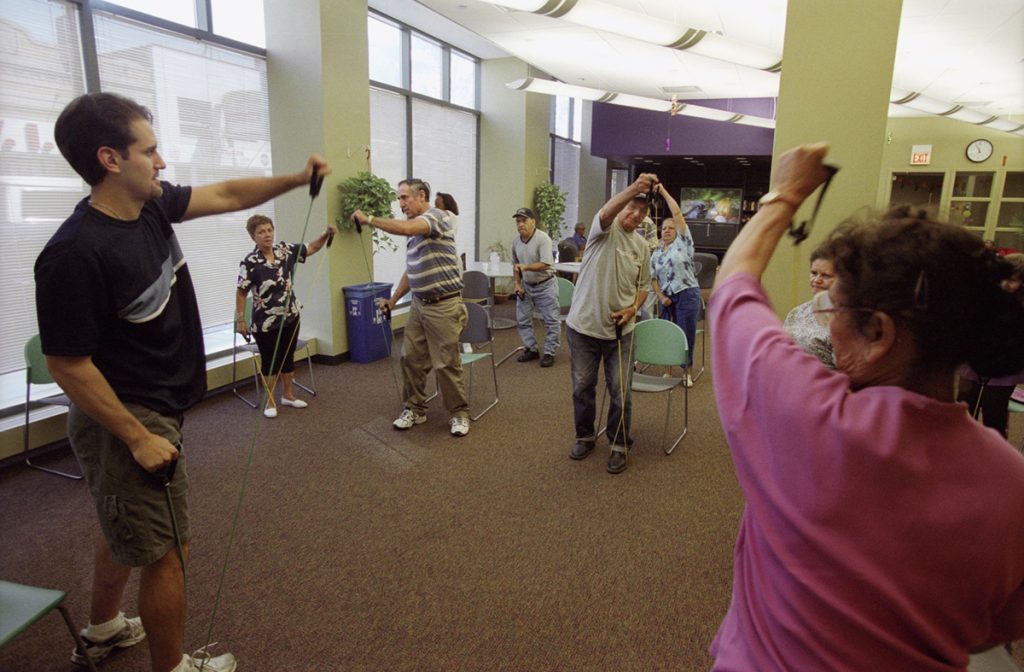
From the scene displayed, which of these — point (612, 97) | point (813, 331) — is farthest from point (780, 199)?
point (612, 97)

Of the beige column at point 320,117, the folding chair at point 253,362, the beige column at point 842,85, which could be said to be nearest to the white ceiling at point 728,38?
the beige column at point 320,117

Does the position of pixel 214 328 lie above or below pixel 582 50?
below

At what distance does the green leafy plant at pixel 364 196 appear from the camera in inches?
230

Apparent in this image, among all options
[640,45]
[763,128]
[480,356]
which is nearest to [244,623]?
[480,356]

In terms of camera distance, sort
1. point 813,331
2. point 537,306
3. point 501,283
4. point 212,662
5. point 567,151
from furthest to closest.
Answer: point 567,151, point 501,283, point 537,306, point 813,331, point 212,662

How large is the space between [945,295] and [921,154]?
502 inches

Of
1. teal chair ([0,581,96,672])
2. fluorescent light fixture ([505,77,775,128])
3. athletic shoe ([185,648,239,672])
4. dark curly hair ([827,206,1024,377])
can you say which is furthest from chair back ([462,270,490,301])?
dark curly hair ([827,206,1024,377])

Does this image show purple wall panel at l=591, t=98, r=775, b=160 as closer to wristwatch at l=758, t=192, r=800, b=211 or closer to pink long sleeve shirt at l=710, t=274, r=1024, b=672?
wristwatch at l=758, t=192, r=800, b=211

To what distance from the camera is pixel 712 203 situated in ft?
48.3

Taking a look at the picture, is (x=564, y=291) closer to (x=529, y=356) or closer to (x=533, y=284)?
(x=533, y=284)

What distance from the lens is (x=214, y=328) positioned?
17.9 ft

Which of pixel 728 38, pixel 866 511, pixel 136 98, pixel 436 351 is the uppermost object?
pixel 728 38

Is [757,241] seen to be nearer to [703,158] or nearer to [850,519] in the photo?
[850,519]

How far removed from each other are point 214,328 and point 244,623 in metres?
3.72
